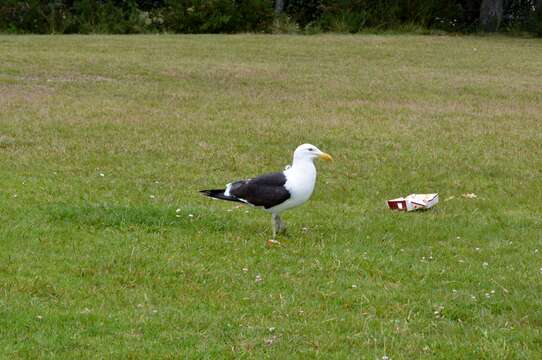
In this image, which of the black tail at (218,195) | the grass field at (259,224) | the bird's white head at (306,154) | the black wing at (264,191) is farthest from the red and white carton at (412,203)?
the black tail at (218,195)

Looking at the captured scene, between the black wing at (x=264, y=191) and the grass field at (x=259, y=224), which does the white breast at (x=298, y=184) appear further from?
the grass field at (x=259, y=224)

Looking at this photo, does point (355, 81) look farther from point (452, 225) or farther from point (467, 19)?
point (467, 19)

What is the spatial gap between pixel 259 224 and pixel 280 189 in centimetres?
83

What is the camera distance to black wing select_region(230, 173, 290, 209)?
7672mm

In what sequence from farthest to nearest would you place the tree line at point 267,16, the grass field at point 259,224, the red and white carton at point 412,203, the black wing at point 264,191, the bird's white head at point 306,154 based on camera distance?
1. the tree line at point 267,16
2. the red and white carton at point 412,203
3. the bird's white head at point 306,154
4. the black wing at point 264,191
5. the grass field at point 259,224

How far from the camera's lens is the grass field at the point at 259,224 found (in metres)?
5.73

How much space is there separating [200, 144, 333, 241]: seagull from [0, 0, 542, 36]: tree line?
873 inches

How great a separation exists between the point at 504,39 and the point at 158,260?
84.3 feet

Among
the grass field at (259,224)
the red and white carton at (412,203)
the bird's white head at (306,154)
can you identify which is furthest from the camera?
the red and white carton at (412,203)

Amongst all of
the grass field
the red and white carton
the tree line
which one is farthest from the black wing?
the tree line

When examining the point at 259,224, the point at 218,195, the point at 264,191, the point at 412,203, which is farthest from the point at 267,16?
the point at 264,191

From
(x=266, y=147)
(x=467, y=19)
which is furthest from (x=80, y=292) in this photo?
(x=467, y=19)

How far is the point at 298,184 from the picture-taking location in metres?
7.70

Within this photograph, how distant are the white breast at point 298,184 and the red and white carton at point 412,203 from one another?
170 cm
